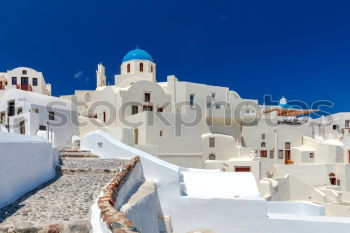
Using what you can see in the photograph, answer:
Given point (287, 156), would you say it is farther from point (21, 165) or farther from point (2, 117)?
point (21, 165)

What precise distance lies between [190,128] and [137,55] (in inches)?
432

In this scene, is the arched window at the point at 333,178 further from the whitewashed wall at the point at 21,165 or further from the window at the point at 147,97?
the whitewashed wall at the point at 21,165

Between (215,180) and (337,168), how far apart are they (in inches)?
771

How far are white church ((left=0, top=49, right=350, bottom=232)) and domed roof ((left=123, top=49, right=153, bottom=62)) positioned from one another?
102 mm

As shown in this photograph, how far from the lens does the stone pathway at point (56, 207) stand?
135 inches

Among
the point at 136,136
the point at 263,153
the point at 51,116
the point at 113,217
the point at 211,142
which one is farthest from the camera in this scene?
the point at 263,153

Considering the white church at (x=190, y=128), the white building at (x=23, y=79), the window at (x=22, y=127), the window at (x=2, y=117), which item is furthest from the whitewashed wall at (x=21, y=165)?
the white building at (x=23, y=79)

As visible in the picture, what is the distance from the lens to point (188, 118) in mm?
21297

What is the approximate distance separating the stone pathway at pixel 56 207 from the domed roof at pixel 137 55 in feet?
71.8

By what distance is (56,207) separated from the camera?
4230 mm

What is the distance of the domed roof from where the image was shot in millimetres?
27281

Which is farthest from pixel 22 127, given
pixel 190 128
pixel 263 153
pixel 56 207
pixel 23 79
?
pixel 263 153

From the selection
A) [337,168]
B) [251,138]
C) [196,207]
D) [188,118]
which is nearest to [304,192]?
[337,168]

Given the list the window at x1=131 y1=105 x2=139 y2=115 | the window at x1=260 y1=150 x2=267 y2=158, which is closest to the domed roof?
the window at x1=131 y1=105 x2=139 y2=115
